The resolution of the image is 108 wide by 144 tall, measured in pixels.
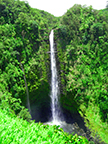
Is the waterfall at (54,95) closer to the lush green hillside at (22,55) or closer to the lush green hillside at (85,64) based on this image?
the lush green hillside at (22,55)

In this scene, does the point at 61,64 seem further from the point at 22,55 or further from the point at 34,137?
the point at 34,137

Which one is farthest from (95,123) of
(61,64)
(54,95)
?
(61,64)

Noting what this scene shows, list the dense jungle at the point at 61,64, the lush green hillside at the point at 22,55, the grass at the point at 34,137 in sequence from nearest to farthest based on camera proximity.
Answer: the grass at the point at 34,137, the dense jungle at the point at 61,64, the lush green hillside at the point at 22,55

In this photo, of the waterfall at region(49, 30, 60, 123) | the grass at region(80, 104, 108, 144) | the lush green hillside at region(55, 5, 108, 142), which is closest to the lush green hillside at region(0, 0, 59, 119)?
the waterfall at region(49, 30, 60, 123)

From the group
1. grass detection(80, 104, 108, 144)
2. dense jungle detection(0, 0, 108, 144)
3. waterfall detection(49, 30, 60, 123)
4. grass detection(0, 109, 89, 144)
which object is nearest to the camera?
grass detection(0, 109, 89, 144)

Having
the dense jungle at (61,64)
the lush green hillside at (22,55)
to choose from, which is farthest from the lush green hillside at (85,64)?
the lush green hillside at (22,55)

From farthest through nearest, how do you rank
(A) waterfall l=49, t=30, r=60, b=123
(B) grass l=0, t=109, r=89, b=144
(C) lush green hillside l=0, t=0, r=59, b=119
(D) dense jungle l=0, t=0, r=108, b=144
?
(A) waterfall l=49, t=30, r=60, b=123
(C) lush green hillside l=0, t=0, r=59, b=119
(D) dense jungle l=0, t=0, r=108, b=144
(B) grass l=0, t=109, r=89, b=144

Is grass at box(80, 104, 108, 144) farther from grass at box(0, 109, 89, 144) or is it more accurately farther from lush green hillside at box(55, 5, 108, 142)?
grass at box(0, 109, 89, 144)

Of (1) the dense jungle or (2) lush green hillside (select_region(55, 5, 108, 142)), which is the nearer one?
(1) the dense jungle
